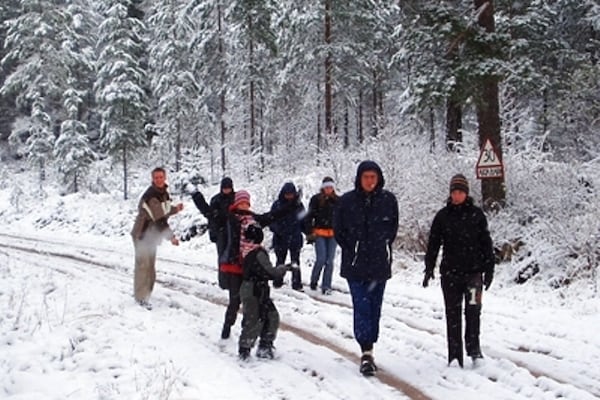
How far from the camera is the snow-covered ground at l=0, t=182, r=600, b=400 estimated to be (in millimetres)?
5742

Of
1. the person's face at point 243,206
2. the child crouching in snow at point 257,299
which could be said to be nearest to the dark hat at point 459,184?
the child crouching in snow at point 257,299

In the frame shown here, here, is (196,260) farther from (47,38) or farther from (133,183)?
(47,38)

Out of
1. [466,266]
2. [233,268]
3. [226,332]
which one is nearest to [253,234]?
[233,268]

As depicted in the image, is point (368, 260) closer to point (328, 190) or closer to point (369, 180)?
point (369, 180)

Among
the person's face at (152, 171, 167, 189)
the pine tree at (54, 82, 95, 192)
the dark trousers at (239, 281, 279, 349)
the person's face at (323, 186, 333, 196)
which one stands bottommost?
the dark trousers at (239, 281, 279, 349)

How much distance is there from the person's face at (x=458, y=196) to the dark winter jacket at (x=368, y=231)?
64cm

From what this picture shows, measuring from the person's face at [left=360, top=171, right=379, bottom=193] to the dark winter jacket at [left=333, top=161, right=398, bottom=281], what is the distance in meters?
0.04

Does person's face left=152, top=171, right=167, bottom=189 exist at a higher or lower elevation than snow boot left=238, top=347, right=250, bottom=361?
higher

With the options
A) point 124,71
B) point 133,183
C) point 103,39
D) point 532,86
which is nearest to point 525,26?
point 532,86

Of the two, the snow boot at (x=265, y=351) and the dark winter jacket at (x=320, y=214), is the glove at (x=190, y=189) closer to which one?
the dark winter jacket at (x=320, y=214)

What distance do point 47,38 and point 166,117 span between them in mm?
7982

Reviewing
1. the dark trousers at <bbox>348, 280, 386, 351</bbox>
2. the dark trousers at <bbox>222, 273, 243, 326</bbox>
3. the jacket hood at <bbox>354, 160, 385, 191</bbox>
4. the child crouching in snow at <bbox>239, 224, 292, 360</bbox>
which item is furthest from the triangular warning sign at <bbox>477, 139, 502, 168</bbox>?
the dark trousers at <bbox>222, 273, 243, 326</bbox>

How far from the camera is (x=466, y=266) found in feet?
21.5

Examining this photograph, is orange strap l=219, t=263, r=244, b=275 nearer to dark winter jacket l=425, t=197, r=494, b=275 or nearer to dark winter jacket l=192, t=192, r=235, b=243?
dark winter jacket l=192, t=192, r=235, b=243
